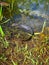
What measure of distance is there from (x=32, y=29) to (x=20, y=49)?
1.13 feet

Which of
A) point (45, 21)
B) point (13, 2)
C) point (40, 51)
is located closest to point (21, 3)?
point (13, 2)

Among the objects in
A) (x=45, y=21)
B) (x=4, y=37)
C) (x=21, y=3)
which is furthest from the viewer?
(x=21, y=3)

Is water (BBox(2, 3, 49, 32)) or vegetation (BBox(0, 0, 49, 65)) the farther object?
water (BBox(2, 3, 49, 32))

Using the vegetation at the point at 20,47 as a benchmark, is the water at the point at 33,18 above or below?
above

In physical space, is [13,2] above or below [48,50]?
above

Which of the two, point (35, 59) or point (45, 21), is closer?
point (35, 59)

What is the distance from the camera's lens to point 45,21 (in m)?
2.75

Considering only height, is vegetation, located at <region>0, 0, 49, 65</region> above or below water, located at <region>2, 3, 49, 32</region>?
below

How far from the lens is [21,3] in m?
2.99

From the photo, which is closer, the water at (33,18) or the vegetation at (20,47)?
the vegetation at (20,47)

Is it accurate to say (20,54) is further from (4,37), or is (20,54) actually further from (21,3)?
(21,3)

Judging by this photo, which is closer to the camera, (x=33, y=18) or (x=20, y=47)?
(x=20, y=47)

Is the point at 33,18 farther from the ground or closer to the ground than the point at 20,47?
farther from the ground

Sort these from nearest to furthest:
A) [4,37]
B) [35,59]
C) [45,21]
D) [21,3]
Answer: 1. [35,59]
2. [4,37]
3. [45,21]
4. [21,3]
